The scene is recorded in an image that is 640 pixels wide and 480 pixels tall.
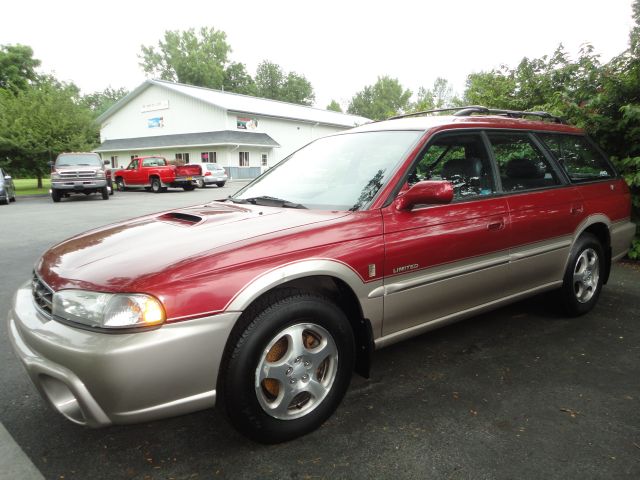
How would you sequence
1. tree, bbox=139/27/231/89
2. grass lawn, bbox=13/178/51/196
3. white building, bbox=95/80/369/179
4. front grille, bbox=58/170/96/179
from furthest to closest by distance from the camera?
tree, bbox=139/27/231/89
white building, bbox=95/80/369/179
grass lawn, bbox=13/178/51/196
front grille, bbox=58/170/96/179

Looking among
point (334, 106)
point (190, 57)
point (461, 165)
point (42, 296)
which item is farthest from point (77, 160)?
point (334, 106)

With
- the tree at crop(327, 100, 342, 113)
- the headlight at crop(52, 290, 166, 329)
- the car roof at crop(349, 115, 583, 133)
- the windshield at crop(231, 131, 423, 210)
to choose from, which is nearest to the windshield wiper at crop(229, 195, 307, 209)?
the windshield at crop(231, 131, 423, 210)

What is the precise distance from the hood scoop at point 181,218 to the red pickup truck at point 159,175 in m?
20.4

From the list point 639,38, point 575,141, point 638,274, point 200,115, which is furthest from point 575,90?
point 200,115

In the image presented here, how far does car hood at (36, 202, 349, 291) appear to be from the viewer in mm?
2086

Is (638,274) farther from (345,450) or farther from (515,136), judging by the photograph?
(345,450)

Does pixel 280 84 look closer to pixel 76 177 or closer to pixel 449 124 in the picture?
pixel 76 177

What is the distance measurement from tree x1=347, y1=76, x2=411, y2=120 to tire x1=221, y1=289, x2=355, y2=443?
84.2 m

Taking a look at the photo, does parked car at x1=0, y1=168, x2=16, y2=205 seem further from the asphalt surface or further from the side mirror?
the side mirror

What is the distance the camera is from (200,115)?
35.3 m

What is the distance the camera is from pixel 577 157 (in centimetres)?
412

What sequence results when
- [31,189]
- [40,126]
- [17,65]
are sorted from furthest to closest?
[17,65], [31,189], [40,126]

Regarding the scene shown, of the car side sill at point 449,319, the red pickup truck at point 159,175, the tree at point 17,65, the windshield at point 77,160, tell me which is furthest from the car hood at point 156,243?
the tree at point 17,65

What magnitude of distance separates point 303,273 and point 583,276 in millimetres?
2967
